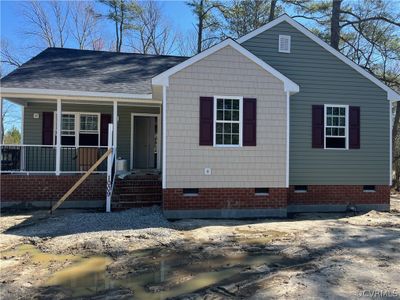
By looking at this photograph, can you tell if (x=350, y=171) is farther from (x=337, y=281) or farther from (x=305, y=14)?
(x=305, y=14)

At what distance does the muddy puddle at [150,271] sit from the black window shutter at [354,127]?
7083 millimetres

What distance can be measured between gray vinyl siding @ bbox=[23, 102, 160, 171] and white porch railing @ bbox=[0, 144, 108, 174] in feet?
0.66

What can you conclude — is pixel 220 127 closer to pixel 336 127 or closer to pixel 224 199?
pixel 224 199

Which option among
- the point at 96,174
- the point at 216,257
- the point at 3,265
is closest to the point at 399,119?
the point at 96,174

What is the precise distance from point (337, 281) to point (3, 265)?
515 cm

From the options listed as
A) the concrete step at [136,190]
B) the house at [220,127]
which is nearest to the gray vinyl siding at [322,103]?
the house at [220,127]

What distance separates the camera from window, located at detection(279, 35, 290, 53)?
12477 millimetres

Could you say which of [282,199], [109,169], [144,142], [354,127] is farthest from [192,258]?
[144,142]

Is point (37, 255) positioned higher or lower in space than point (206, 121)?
lower

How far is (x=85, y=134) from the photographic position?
14.0 m

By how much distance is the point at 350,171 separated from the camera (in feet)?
41.4

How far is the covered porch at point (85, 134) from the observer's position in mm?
12898

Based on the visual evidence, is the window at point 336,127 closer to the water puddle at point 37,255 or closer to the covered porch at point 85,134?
the covered porch at point 85,134

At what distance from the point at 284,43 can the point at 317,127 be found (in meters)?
2.95
